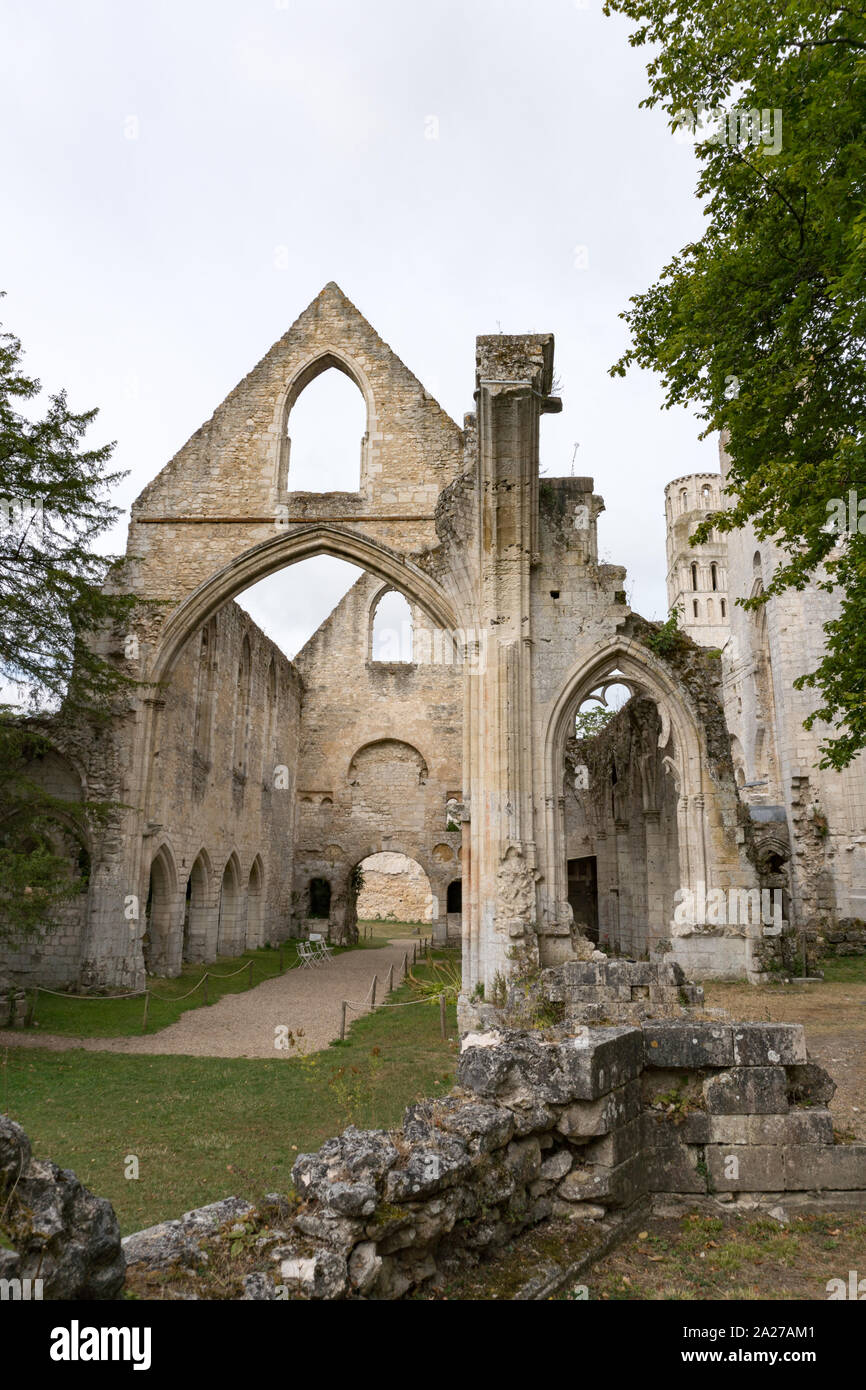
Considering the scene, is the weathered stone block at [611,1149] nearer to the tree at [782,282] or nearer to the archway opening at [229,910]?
the tree at [782,282]

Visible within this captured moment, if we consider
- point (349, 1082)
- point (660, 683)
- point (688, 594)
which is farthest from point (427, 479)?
point (688, 594)

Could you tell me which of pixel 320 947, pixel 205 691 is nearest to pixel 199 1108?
pixel 205 691

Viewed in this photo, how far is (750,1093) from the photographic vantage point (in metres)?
4.24

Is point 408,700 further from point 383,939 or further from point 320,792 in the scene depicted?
point 383,939

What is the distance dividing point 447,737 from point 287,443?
1123cm

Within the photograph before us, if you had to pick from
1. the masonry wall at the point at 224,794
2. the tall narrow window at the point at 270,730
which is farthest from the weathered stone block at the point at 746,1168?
the tall narrow window at the point at 270,730

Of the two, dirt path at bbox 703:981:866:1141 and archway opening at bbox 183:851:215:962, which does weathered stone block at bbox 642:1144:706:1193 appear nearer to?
dirt path at bbox 703:981:866:1141

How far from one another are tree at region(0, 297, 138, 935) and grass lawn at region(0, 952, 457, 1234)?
73.9 inches

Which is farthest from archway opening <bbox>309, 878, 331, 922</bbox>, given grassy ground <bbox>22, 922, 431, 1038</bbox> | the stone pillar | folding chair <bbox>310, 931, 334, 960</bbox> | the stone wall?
the stone pillar

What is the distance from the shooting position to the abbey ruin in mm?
11031

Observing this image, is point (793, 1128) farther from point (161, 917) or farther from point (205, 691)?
point (205, 691)

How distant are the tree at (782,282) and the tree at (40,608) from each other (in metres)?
7.11

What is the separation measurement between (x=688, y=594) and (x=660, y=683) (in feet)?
134
